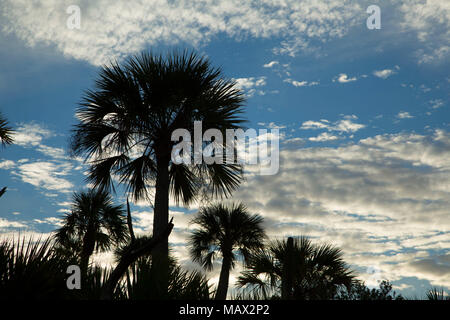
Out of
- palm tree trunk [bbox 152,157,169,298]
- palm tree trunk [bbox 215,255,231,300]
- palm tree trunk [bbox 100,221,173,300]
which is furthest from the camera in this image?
palm tree trunk [bbox 215,255,231,300]

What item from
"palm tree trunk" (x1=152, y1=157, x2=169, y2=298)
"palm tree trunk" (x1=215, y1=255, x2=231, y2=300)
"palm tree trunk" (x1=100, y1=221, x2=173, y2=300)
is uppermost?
"palm tree trunk" (x1=152, y1=157, x2=169, y2=298)

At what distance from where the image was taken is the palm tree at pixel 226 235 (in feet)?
52.7

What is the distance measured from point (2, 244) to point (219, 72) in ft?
22.9

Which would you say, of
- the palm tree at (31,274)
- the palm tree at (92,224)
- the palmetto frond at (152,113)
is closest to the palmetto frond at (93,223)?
the palm tree at (92,224)

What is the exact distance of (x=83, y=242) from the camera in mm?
16375

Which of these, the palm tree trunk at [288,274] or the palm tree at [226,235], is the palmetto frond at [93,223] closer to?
the palm tree at [226,235]

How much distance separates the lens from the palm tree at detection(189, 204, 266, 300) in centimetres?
1608

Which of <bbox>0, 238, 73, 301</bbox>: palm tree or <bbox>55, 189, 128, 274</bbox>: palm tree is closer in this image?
<bbox>0, 238, 73, 301</bbox>: palm tree

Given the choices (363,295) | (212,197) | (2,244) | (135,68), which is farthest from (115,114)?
(363,295)

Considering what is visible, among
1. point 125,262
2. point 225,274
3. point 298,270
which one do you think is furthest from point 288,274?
point 225,274

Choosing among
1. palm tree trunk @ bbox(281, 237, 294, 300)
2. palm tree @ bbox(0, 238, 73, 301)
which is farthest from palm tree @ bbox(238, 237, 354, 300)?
palm tree @ bbox(0, 238, 73, 301)

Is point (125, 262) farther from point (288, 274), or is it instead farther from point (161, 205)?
point (161, 205)

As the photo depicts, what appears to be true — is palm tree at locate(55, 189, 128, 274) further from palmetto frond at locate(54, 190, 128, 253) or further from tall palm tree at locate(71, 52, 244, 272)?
tall palm tree at locate(71, 52, 244, 272)
